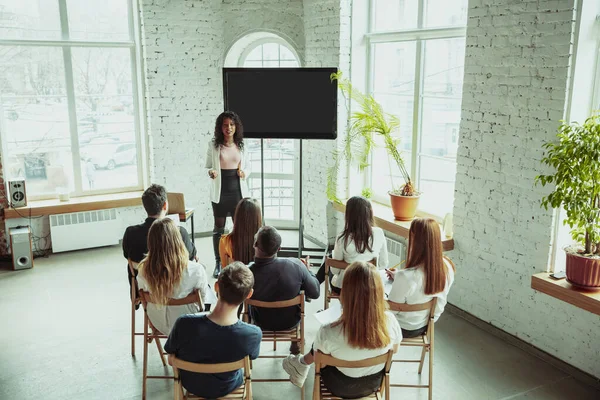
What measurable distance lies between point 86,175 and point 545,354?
5630 mm

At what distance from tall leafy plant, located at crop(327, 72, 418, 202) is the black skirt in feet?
3.47

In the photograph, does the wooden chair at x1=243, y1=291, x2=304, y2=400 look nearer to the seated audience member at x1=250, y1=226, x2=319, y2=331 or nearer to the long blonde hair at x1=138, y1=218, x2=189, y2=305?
the seated audience member at x1=250, y1=226, x2=319, y2=331

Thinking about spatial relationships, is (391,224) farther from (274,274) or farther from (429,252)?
(274,274)

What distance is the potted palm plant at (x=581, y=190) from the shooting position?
11.8 ft

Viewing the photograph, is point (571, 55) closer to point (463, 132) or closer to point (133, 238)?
point (463, 132)

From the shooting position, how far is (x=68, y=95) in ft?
22.6

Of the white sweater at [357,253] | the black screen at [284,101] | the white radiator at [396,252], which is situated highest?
the black screen at [284,101]

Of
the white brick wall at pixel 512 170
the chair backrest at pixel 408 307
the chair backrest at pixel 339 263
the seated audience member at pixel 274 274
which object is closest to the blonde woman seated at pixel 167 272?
the seated audience member at pixel 274 274

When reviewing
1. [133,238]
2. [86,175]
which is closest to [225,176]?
[133,238]

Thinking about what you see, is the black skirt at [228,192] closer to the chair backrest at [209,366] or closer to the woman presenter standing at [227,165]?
the woman presenter standing at [227,165]

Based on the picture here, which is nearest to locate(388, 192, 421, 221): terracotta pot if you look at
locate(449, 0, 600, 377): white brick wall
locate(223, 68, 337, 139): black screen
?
locate(449, 0, 600, 377): white brick wall

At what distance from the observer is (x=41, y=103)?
678cm

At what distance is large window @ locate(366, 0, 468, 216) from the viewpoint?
17.6ft

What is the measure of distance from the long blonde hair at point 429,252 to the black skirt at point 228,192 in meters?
2.68
